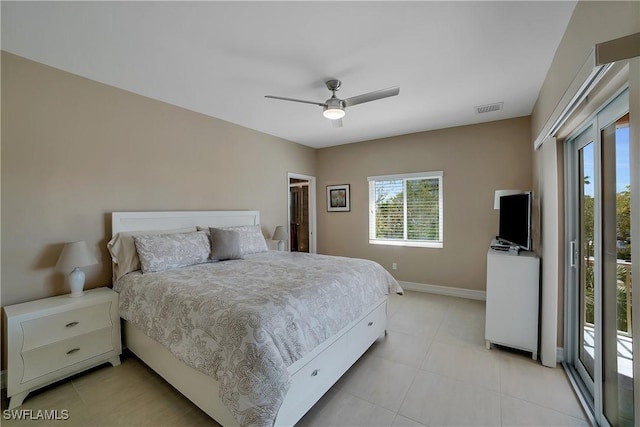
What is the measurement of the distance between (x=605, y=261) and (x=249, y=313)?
7.04ft

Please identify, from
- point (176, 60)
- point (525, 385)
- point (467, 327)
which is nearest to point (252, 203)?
point (176, 60)

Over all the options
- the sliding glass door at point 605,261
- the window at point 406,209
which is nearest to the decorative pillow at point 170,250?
the window at point 406,209

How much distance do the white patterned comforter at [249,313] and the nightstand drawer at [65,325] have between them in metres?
0.16

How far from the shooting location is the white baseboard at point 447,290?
4.01 m

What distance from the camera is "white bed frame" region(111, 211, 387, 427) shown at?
64.5 inches

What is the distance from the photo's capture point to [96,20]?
1.77 meters

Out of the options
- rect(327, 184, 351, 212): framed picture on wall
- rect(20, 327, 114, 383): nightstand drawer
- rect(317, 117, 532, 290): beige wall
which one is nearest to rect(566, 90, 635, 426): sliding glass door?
rect(317, 117, 532, 290): beige wall

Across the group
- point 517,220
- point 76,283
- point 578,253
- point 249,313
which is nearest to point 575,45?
point 578,253

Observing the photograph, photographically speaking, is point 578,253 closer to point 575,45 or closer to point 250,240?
point 575,45

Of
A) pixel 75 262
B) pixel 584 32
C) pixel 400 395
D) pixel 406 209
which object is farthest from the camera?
pixel 406 209

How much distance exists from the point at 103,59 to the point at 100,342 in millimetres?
2416

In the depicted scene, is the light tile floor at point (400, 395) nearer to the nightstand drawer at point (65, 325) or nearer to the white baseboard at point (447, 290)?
the nightstand drawer at point (65, 325)

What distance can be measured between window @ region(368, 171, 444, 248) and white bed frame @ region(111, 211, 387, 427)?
2.04 meters

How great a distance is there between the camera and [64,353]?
214 centimetres
